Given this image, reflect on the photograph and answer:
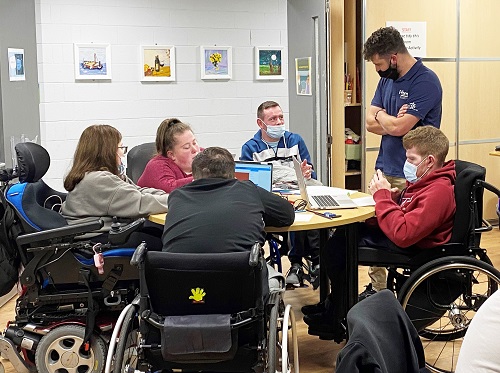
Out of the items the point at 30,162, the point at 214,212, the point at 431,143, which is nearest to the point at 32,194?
the point at 30,162

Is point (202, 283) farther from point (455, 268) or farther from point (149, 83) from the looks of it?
point (149, 83)

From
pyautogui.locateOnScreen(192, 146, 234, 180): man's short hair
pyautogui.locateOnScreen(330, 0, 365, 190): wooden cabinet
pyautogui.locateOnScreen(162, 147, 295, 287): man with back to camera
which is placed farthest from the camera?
pyautogui.locateOnScreen(330, 0, 365, 190): wooden cabinet

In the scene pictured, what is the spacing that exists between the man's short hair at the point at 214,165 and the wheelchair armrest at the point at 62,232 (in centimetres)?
50

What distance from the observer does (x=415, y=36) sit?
6.28m

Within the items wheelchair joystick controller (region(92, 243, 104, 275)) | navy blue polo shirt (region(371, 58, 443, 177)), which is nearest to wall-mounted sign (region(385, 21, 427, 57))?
navy blue polo shirt (region(371, 58, 443, 177))

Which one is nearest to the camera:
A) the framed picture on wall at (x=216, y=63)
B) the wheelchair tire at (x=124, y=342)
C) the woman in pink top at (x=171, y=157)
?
the wheelchair tire at (x=124, y=342)

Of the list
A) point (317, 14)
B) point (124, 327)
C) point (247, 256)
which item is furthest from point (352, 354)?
point (317, 14)

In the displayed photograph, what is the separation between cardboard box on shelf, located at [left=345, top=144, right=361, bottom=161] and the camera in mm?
6238

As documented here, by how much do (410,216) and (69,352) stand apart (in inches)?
65.1

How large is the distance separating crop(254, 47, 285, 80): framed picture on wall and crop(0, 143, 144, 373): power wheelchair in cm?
343

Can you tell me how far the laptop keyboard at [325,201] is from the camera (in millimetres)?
3924

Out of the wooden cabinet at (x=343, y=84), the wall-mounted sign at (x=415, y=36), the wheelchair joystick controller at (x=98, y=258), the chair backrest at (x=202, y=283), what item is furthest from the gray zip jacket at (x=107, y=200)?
the wall-mounted sign at (x=415, y=36)

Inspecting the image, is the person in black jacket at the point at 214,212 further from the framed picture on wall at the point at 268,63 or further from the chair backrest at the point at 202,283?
the framed picture on wall at the point at 268,63

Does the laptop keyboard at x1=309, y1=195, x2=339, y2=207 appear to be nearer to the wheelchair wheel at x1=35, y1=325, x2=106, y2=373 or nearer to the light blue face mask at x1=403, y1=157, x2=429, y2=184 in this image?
the light blue face mask at x1=403, y1=157, x2=429, y2=184
